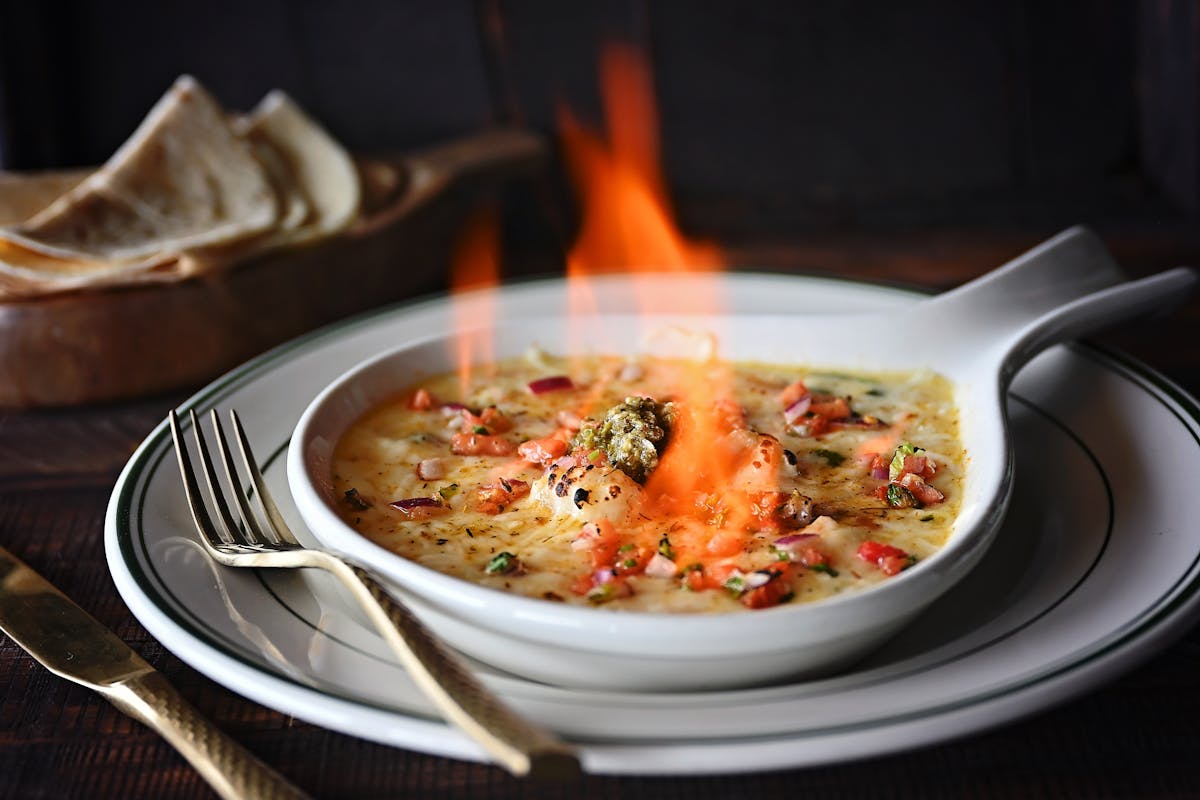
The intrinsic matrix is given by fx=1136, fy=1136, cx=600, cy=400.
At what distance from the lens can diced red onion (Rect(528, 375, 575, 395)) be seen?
2789 mm

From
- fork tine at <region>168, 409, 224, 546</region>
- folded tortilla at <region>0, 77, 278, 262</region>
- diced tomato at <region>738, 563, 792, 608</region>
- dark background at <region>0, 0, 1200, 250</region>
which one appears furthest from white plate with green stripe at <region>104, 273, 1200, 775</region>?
dark background at <region>0, 0, 1200, 250</region>

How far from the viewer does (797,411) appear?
255 centimetres

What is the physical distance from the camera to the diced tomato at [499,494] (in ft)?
7.28

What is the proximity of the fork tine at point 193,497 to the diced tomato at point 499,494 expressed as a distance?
19.8 inches

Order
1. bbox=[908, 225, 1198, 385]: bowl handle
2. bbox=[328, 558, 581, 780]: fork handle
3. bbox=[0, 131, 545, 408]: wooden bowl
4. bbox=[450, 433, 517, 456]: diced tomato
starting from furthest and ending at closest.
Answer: bbox=[0, 131, 545, 408]: wooden bowl
bbox=[908, 225, 1198, 385]: bowl handle
bbox=[450, 433, 517, 456]: diced tomato
bbox=[328, 558, 581, 780]: fork handle

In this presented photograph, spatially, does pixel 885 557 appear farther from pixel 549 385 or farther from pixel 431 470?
pixel 549 385

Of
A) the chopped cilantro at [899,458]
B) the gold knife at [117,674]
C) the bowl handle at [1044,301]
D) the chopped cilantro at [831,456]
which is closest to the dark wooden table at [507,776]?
the gold knife at [117,674]

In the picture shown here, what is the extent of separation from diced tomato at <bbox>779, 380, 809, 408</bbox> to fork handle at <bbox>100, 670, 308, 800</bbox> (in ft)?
4.70

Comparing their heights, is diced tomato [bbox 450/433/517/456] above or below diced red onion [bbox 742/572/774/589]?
below

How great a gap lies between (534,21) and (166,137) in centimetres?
217

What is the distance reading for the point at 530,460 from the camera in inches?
95.5

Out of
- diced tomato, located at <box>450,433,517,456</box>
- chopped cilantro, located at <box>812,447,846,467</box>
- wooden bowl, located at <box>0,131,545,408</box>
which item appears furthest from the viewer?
wooden bowl, located at <box>0,131,545,408</box>

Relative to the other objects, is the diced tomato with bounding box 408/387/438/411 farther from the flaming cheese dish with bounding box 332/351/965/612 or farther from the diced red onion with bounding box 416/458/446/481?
the diced red onion with bounding box 416/458/446/481

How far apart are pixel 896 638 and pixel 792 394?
2.71ft
